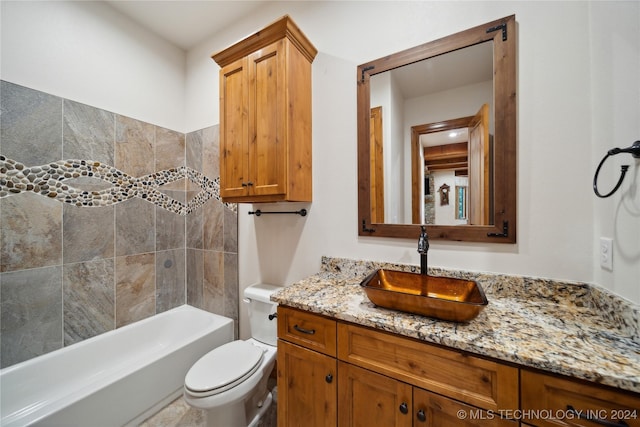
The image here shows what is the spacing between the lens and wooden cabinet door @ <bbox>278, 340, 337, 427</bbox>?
1.01 m

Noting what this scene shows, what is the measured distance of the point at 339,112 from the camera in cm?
154

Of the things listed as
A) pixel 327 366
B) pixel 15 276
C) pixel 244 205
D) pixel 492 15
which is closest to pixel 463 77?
pixel 492 15

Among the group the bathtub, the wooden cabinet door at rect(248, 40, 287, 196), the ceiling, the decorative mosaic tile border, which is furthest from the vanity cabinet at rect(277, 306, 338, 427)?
the ceiling

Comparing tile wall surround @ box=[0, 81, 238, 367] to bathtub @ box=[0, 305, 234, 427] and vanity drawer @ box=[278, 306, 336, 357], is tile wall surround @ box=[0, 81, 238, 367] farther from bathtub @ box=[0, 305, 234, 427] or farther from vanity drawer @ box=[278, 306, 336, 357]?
vanity drawer @ box=[278, 306, 336, 357]

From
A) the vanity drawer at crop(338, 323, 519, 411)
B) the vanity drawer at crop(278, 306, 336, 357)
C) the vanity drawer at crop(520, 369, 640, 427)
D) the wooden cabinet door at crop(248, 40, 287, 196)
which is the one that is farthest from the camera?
the wooden cabinet door at crop(248, 40, 287, 196)

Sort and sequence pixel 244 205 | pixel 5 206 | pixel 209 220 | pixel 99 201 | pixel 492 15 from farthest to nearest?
pixel 209 220 → pixel 244 205 → pixel 99 201 → pixel 5 206 → pixel 492 15

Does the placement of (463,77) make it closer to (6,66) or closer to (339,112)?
(339,112)

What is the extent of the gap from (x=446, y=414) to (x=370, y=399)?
10.9 inches

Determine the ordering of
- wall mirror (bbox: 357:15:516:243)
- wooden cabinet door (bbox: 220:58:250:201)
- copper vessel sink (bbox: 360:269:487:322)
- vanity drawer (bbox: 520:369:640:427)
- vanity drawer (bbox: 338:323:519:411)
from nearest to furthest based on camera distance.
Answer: vanity drawer (bbox: 520:369:640:427) → vanity drawer (bbox: 338:323:519:411) → copper vessel sink (bbox: 360:269:487:322) → wall mirror (bbox: 357:15:516:243) → wooden cabinet door (bbox: 220:58:250:201)

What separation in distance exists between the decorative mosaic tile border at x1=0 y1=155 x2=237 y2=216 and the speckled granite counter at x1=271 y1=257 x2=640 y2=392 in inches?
56.6

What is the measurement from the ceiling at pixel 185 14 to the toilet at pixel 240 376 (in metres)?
2.29

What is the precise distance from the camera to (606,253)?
0.93 meters

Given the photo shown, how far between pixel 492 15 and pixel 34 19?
2.81 m

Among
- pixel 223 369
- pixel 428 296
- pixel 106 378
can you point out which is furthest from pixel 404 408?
pixel 106 378
